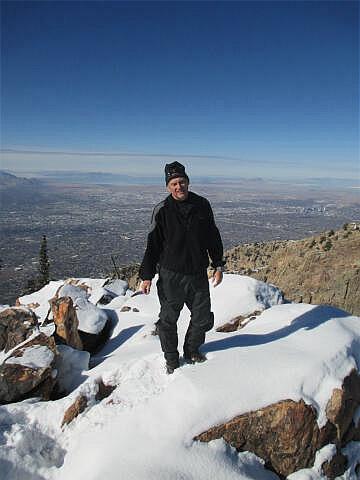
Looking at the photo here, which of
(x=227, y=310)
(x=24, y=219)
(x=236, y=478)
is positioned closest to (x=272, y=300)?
(x=227, y=310)

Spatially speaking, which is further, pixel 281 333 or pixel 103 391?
pixel 281 333

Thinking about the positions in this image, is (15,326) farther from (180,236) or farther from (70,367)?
(180,236)

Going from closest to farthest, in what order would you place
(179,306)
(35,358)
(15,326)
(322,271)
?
(179,306) → (35,358) → (15,326) → (322,271)

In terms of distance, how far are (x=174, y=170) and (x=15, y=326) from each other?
8.18 meters

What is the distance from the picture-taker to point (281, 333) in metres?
7.12

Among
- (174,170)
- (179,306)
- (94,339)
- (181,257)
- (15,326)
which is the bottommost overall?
(94,339)

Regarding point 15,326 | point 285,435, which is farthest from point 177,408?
point 15,326

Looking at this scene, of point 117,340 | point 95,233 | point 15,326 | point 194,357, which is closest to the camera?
point 194,357

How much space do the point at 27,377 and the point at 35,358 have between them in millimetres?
551

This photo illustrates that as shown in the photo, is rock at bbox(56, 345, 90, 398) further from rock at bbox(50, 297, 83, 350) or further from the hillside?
the hillside

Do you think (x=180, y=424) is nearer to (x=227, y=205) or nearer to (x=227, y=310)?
(x=227, y=310)

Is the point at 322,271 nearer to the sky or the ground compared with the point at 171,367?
nearer to the ground

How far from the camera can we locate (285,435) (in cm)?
499

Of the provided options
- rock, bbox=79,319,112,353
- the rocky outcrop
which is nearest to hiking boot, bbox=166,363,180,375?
the rocky outcrop
